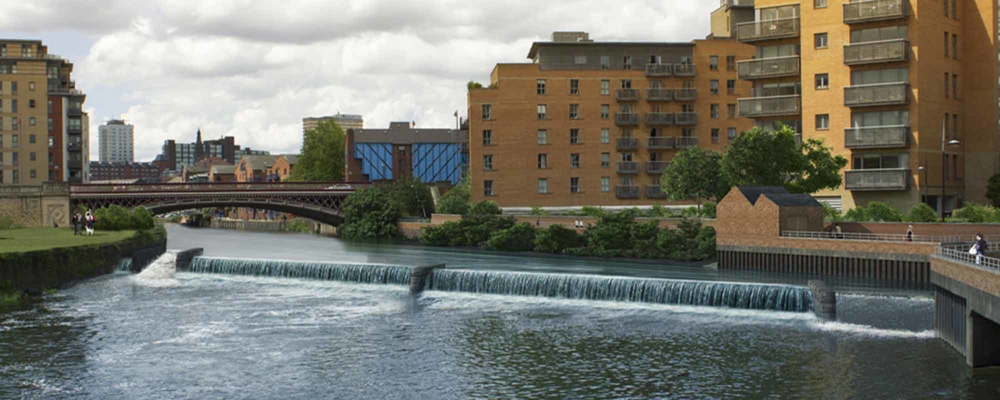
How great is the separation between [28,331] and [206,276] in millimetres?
20985

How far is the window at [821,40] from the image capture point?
68562mm

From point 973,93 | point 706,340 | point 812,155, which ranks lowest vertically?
point 706,340

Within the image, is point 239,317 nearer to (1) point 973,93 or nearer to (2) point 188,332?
(2) point 188,332

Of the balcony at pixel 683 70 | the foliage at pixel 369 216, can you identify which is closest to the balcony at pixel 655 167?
the balcony at pixel 683 70

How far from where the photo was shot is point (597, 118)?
307ft

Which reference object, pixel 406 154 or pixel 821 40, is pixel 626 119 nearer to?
pixel 821 40

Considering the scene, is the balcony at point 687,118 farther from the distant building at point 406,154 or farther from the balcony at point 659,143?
the distant building at point 406,154

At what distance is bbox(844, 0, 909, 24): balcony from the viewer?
64.5 m

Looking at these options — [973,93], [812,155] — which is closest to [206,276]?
[812,155]

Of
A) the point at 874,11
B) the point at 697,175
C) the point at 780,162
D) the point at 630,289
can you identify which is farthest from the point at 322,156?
the point at 630,289

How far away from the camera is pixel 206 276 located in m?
59.2

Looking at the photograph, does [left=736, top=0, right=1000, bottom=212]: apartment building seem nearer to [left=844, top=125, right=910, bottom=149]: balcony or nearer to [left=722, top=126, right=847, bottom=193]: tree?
[left=844, top=125, right=910, bottom=149]: balcony

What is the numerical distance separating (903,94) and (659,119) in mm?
31917

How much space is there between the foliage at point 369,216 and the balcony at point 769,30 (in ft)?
132
